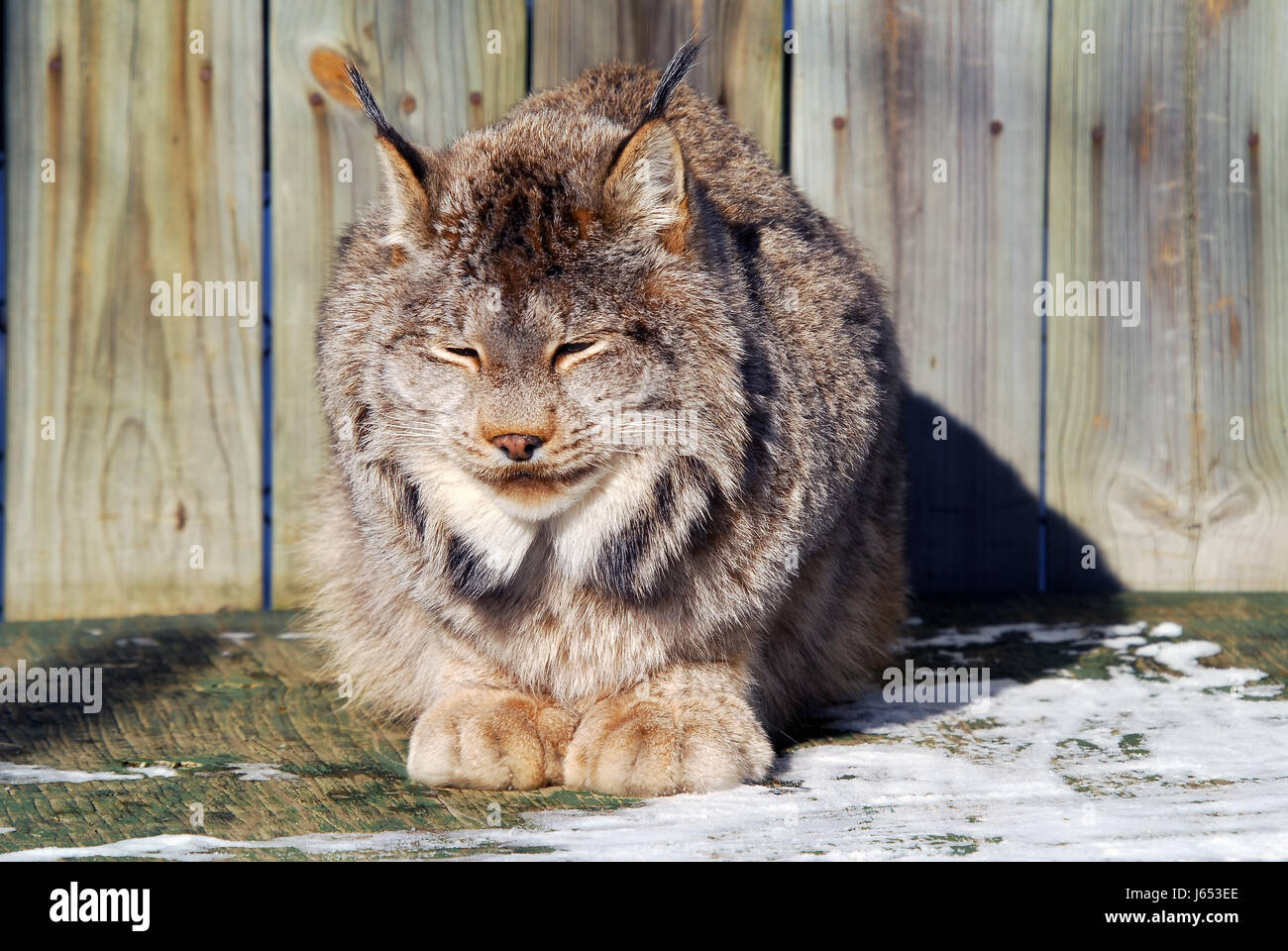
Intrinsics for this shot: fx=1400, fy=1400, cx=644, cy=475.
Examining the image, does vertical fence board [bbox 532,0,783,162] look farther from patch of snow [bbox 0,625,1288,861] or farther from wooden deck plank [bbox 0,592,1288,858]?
patch of snow [bbox 0,625,1288,861]

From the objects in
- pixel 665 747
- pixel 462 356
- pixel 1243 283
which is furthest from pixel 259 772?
pixel 1243 283

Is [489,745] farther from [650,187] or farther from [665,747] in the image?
[650,187]

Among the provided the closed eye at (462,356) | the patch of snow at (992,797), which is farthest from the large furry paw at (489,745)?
the closed eye at (462,356)

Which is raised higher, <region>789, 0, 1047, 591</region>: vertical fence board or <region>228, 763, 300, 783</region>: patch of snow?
<region>789, 0, 1047, 591</region>: vertical fence board

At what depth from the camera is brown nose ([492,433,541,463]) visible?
95.3 inches

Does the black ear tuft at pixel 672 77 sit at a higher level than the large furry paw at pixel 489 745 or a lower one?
higher

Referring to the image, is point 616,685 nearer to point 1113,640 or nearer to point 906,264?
point 1113,640

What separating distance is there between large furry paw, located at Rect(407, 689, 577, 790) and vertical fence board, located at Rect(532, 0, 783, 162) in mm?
1995

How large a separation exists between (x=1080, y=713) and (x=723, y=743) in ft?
3.08

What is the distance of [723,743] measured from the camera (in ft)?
8.64

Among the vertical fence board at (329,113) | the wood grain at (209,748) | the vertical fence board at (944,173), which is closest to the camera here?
the wood grain at (209,748)

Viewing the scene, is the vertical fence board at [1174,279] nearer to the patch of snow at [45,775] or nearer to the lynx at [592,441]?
the lynx at [592,441]

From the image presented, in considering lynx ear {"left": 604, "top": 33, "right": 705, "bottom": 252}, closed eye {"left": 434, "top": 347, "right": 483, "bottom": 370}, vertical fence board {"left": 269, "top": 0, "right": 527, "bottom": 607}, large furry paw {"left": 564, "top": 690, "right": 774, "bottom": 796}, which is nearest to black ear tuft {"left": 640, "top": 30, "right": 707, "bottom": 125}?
lynx ear {"left": 604, "top": 33, "right": 705, "bottom": 252}

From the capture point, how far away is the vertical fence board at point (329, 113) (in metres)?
3.91
